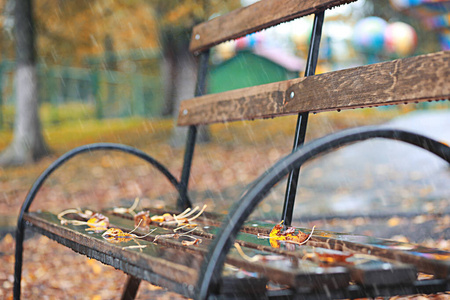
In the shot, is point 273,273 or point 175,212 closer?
point 273,273

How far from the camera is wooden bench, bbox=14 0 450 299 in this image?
1068mm

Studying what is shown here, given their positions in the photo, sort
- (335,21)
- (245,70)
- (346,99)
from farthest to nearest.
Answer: (245,70), (335,21), (346,99)

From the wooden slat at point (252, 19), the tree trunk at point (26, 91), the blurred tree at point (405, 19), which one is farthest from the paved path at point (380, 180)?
the blurred tree at point (405, 19)

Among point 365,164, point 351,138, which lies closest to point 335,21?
point 365,164

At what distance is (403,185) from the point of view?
6.43 meters

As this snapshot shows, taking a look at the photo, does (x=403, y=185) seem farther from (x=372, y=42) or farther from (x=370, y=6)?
(x=370, y=6)

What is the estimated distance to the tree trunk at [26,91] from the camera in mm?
10086

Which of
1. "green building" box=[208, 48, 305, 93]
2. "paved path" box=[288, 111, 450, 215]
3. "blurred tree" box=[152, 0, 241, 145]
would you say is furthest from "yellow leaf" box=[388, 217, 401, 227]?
"green building" box=[208, 48, 305, 93]

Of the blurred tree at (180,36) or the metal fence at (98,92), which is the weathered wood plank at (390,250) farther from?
the metal fence at (98,92)

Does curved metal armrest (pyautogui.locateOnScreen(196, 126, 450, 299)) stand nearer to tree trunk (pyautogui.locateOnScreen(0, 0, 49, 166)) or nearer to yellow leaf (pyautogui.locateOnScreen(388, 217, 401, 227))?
yellow leaf (pyautogui.locateOnScreen(388, 217, 401, 227))

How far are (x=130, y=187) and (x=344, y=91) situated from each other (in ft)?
20.8

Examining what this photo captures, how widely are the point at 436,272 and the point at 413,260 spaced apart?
0.18 ft

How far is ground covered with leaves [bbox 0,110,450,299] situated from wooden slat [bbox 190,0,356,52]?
1.19m

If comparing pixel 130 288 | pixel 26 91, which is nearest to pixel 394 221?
pixel 130 288
